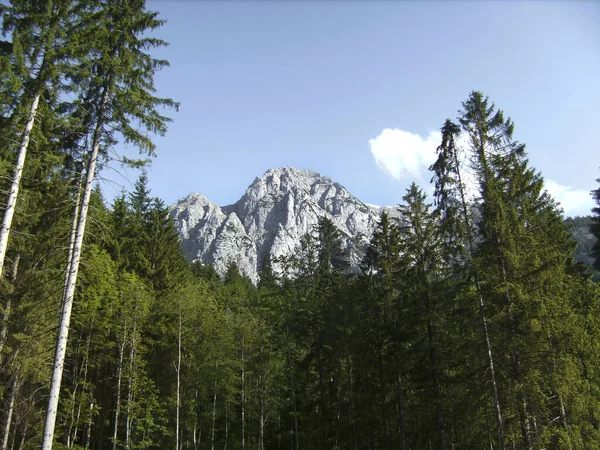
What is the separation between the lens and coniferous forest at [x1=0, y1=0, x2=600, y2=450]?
11.4 meters

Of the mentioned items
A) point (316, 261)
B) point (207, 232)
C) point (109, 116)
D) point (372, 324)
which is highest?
point (207, 232)

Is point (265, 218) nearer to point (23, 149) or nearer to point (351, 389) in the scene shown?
point (351, 389)

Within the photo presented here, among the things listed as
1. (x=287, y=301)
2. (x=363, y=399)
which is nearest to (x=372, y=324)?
(x=363, y=399)

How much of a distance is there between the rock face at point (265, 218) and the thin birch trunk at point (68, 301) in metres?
117

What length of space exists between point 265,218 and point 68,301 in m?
148

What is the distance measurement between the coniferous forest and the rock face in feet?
333

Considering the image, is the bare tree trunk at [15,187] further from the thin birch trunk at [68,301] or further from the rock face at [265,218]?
the rock face at [265,218]

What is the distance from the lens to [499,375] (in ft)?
46.8

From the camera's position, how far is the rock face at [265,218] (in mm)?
141875

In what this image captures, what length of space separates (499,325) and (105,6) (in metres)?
16.5

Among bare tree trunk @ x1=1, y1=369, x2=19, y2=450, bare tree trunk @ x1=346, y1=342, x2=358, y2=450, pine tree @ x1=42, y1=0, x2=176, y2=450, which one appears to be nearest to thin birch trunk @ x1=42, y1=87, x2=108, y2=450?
pine tree @ x1=42, y1=0, x2=176, y2=450

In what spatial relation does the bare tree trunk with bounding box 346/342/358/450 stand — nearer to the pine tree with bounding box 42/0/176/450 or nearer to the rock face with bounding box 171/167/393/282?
the pine tree with bounding box 42/0/176/450

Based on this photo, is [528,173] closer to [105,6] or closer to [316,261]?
[105,6]

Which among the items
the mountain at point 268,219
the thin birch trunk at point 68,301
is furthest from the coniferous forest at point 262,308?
the mountain at point 268,219
